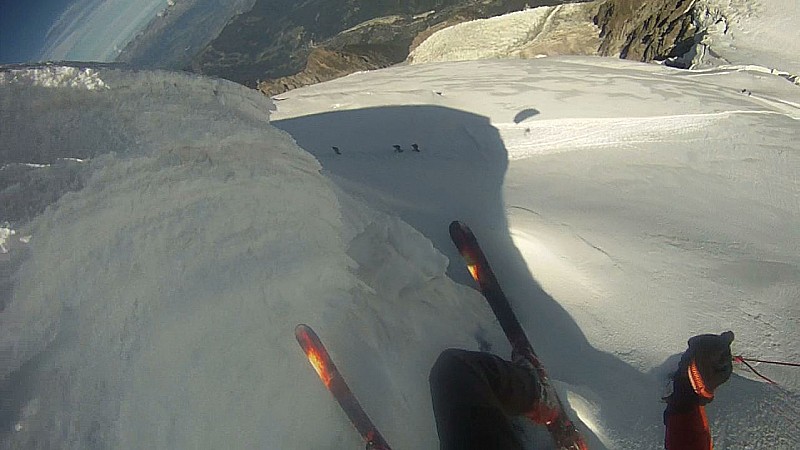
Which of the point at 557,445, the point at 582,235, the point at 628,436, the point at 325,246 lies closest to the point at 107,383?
the point at 325,246

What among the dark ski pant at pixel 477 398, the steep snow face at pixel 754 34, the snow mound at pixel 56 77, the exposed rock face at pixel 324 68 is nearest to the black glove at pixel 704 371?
the dark ski pant at pixel 477 398

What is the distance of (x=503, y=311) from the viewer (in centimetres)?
312

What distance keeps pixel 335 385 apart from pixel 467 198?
214 centimetres

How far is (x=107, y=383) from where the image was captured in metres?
1.68

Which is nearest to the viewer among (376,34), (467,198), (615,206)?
(615,206)

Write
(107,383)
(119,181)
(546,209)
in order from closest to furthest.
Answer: (107,383), (119,181), (546,209)

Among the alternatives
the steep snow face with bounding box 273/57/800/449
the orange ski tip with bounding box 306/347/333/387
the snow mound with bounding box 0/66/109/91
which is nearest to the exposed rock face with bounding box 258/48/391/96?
the steep snow face with bounding box 273/57/800/449

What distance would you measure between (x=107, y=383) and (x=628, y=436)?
214cm

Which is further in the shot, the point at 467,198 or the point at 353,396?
the point at 467,198

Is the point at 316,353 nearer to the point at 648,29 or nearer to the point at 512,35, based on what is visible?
the point at 648,29

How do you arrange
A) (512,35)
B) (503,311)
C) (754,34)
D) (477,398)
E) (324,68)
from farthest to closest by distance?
(324,68) → (512,35) → (754,34) → (503,311) → (477,398)

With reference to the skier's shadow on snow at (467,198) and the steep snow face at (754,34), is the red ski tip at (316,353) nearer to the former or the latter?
the skier's shadow on snow at (467,198)

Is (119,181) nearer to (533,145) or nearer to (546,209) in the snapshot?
(546,209)

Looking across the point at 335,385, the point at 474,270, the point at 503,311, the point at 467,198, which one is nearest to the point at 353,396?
the point at 335,385
